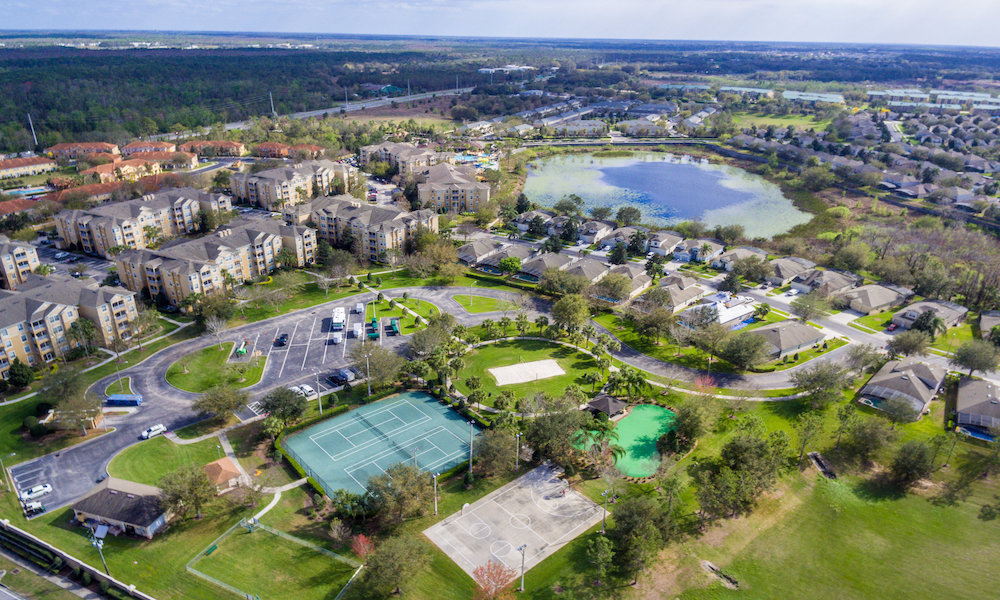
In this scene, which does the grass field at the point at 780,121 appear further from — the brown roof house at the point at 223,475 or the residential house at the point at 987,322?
the brown roof house at the point at 223,475

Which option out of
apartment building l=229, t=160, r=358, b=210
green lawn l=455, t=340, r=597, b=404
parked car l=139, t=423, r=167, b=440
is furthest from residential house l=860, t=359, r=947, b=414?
apartment building l=229, t=160, r=358, b=210

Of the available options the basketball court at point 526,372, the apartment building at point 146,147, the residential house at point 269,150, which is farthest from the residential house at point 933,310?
the apartment building at point 146,147

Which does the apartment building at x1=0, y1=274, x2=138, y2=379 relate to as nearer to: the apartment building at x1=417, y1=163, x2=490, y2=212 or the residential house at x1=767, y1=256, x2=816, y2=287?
the apartment building at x1=417, y1=163, x2=490, y2=212

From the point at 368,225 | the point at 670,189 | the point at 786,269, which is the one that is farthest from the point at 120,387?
the point at 670,189

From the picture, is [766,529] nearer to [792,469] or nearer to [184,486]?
[792,469]

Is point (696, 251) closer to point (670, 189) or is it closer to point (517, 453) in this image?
point (670, 189)

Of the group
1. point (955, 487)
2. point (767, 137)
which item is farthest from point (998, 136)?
point (955, 487)
